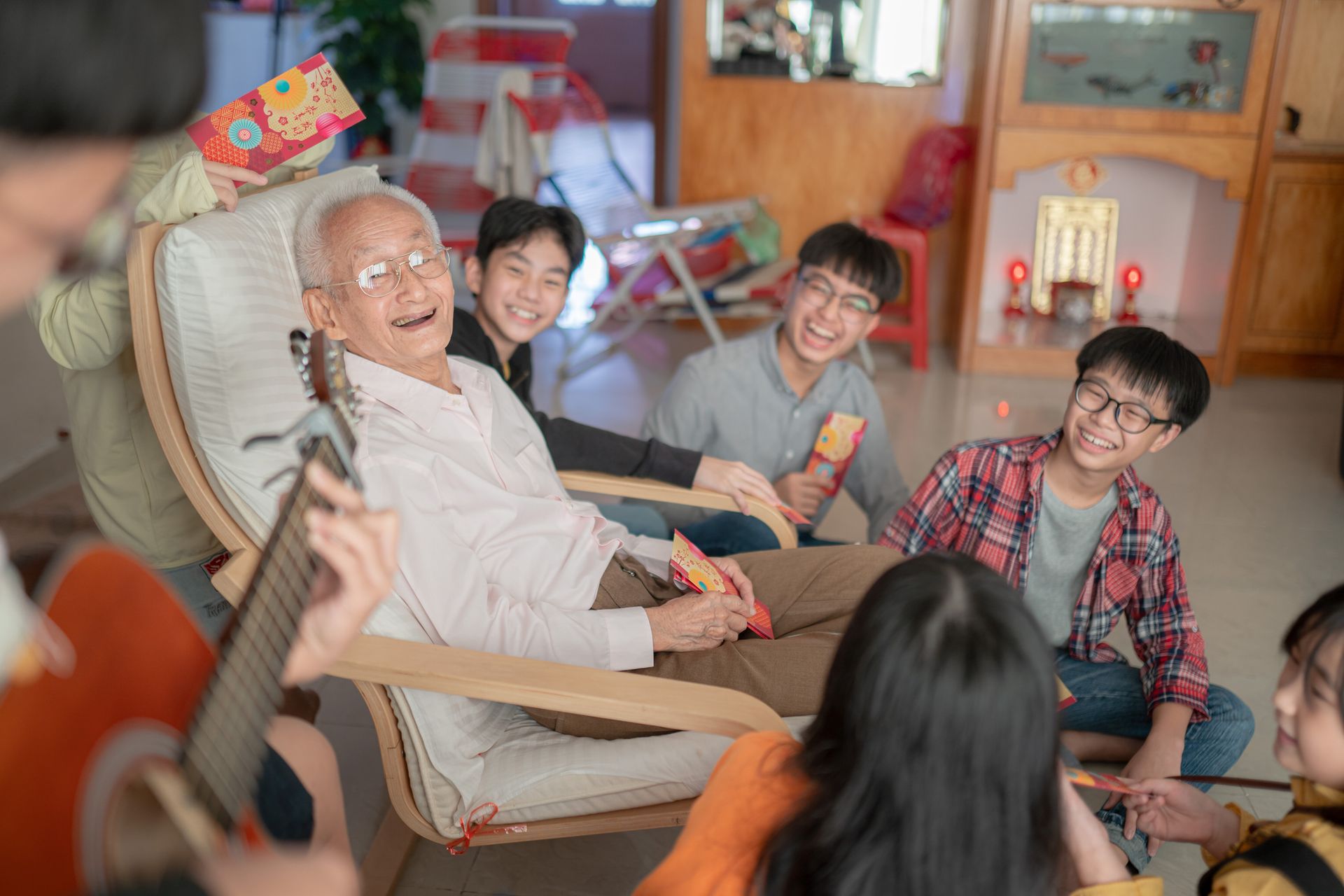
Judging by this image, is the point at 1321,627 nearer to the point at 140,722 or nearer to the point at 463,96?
the point at 140,722

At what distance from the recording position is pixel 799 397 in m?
2.56

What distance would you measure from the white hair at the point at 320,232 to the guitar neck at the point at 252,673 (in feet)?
2.61

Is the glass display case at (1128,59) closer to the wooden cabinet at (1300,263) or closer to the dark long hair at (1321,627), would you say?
the wooden cabinet at (1300,263)

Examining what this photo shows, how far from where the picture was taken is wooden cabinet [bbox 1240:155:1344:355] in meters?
4.47

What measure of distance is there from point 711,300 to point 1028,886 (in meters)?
3.83

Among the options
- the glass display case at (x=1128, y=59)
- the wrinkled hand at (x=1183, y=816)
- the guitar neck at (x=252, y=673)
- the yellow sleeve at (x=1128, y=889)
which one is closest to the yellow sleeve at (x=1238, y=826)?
the wrinkled hand at (x=1183, y=816)

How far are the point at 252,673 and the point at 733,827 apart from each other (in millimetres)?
498

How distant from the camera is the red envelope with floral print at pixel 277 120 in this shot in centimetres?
188

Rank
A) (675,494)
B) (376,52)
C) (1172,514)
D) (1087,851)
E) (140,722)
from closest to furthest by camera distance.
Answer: (140,722), (1087,851), (675,494), (1172,514), (376,52)

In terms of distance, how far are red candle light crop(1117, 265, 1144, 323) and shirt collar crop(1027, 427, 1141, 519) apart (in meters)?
3.19

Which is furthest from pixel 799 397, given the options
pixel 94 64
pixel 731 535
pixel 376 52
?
pixel 376 52

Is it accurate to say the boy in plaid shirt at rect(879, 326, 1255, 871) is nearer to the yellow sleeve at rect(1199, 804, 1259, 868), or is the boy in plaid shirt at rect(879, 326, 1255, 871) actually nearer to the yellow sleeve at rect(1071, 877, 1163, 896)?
the yellow sleeve at rect(1199, 804, 1259, 868)

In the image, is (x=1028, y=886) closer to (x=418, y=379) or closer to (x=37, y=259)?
(x=37, y=259)

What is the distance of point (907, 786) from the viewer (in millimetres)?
968
